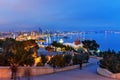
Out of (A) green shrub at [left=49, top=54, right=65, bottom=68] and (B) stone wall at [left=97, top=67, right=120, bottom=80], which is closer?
(B) stone wall at [left=97, top=67, right=120, bottom=80]

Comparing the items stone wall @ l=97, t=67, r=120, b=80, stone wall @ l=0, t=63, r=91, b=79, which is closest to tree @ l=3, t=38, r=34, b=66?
stone wall @ l=0, t=63, r=91, b=79

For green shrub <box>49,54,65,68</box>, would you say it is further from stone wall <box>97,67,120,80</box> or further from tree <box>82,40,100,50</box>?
tree <box>82,40,100,50</box>

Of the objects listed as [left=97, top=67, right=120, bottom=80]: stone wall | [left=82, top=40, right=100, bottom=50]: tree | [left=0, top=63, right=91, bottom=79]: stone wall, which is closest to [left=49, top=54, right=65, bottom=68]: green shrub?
[left=0, top=63, right=91, bottom=79]: stone wall

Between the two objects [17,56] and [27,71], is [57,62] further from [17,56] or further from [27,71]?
[27,71]

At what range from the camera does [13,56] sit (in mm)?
20031

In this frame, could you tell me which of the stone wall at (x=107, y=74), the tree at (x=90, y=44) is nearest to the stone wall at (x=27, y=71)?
the stone wall at (x=107, y=74)

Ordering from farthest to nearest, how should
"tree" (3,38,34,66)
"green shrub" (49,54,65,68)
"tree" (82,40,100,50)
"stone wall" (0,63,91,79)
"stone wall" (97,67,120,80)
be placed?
"tree" (82,40,100,50) → "green shrub" (49,54,65,68) → "stone wall" (97,67,120,80) → "tree" (3,38,34,66) → "stone wall" (0,63,91,79)

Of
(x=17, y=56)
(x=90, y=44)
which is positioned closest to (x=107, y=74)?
(x=17, y=56)

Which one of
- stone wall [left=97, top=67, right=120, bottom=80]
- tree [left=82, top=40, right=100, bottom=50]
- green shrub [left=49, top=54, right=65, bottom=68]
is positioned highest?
tree [left=82, top=40, right=100, bottom=50]

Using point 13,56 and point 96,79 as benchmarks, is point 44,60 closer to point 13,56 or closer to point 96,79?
point 13,56

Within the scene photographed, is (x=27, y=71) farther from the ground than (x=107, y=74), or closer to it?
farther from the ground

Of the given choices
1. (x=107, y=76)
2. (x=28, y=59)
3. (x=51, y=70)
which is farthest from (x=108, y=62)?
(x=28, y=59)

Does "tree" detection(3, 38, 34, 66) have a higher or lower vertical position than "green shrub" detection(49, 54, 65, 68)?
higher

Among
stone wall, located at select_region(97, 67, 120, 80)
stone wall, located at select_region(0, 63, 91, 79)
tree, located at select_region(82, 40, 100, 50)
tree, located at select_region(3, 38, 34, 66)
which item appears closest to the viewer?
stone wall, located at select_region(0, 63, 91, 79)
